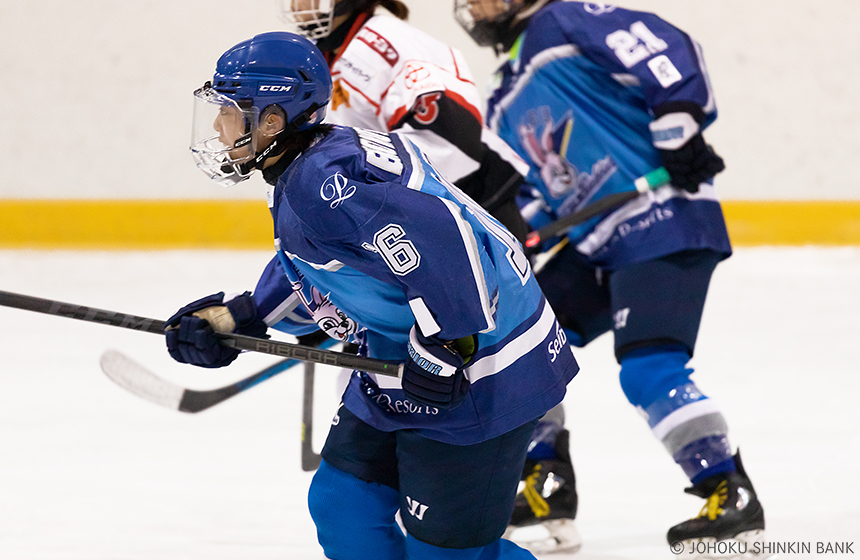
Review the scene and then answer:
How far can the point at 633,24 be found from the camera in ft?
7.43

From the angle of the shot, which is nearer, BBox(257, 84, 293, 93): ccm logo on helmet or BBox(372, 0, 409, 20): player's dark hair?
BBox(257, 84, 293, 93): ccm logo on helmet

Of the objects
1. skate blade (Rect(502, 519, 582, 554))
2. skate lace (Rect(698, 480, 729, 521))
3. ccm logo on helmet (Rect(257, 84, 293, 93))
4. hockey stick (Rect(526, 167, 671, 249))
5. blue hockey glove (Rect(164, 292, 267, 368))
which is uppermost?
ccm logo on helmet (Rect(257, 84, 293, 93))

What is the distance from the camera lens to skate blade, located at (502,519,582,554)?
212 centimetres

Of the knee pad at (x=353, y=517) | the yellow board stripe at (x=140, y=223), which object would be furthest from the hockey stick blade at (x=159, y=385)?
the yellow board stripe at (x=140, y=223)

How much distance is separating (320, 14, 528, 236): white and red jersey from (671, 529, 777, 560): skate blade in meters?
0.76

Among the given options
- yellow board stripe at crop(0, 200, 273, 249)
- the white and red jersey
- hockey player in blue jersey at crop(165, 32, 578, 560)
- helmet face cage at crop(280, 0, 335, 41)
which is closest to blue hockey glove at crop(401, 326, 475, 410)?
hockey player in blue jersey at crop(165, 32, 578, 560)

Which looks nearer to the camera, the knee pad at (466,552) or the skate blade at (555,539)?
the knee pad at (466,552)

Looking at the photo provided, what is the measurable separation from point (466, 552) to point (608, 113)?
47.0 inches

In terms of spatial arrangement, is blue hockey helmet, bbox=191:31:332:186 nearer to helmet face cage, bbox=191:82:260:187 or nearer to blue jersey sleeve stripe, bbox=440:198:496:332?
helmet face cage, bbox=191:82:260:187

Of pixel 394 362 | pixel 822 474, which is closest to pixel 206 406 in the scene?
pixel 394 362

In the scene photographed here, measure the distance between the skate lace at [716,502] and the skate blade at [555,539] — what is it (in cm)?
27

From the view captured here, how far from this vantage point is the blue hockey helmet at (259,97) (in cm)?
137

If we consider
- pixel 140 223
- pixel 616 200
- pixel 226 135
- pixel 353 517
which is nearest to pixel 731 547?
pixel 616 200

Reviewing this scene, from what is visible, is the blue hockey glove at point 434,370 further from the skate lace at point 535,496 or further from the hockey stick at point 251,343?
the skate lace at point 535,496
